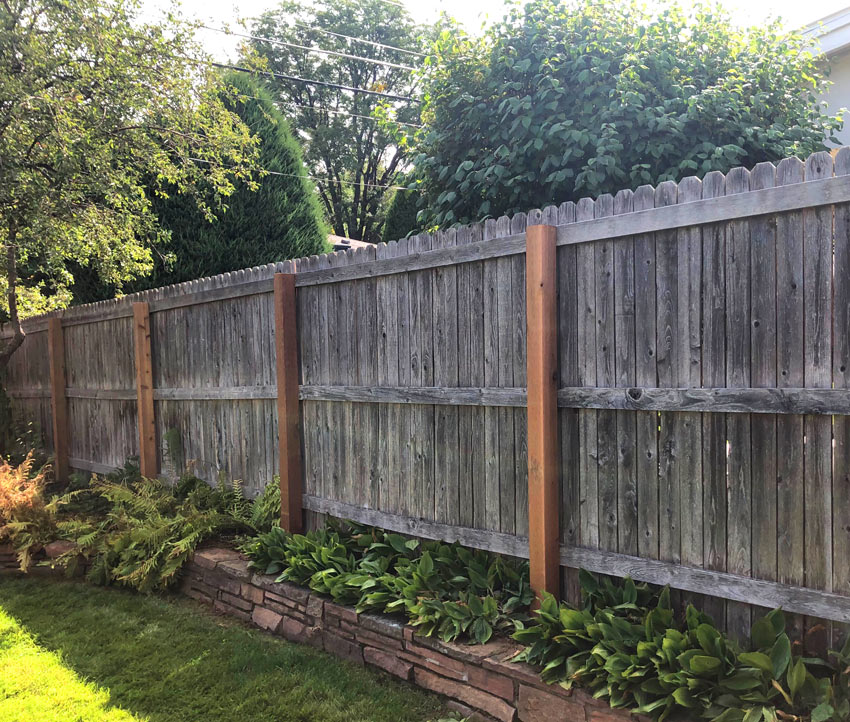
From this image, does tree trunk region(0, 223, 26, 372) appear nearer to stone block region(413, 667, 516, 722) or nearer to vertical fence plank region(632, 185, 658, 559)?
stone block region(413, 667, 516, 722)

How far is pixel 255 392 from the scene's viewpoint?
201 inches

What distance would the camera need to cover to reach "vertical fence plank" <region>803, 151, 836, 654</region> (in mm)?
2371

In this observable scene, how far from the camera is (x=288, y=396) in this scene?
186 inches

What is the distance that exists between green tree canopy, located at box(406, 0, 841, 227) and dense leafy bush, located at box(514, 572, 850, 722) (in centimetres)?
305

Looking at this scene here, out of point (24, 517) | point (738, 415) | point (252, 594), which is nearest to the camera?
point (738, 415)

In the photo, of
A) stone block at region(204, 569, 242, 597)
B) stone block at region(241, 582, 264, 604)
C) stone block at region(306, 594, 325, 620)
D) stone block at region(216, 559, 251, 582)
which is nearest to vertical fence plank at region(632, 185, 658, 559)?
stone block at region(306, 594, 325, 620)

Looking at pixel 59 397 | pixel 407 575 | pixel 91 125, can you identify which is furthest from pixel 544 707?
pixel 59 397

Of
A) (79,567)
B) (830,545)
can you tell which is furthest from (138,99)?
(830,545)

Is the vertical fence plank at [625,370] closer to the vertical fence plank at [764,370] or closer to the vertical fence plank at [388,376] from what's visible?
the vertical fence plank at [764,370]

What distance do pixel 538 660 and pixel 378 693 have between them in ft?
3.02

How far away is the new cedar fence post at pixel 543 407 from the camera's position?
3.12 m

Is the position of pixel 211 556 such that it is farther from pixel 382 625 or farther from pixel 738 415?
pixel 738 415

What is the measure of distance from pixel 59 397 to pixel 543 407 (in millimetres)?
6743

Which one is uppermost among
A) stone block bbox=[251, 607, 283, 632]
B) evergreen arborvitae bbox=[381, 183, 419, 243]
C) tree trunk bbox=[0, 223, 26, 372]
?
evergreen arborvitae bbox=[381, 183, 419, 243]
